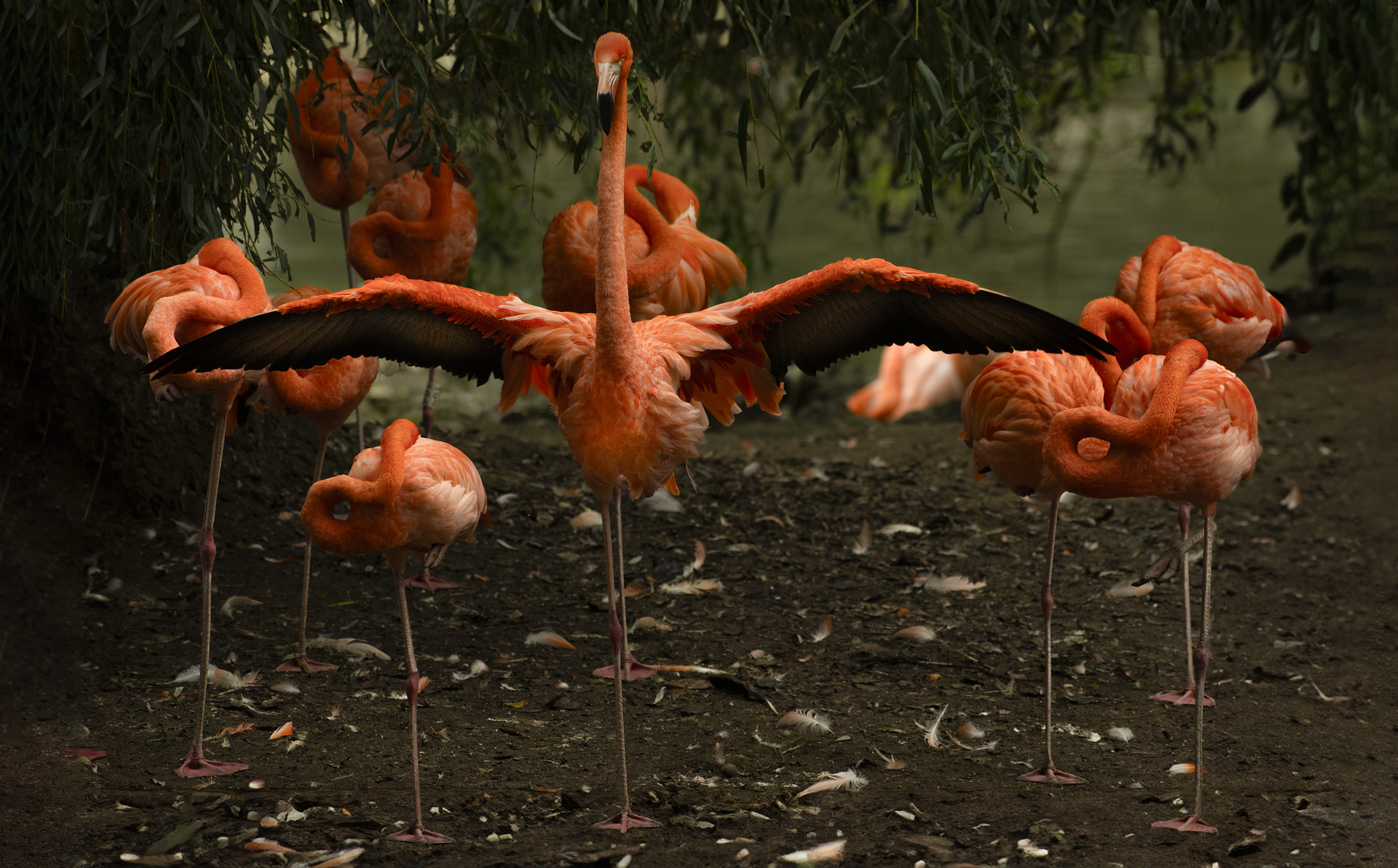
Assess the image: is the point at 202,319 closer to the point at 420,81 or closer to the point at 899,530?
the point at 420,81

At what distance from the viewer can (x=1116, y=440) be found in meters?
3.17

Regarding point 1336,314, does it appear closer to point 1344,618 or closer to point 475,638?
point 1344,618

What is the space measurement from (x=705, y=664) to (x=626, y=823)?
3.99ft

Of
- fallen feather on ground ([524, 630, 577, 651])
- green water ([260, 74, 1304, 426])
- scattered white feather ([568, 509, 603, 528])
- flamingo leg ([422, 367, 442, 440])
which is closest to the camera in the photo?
fallen feather on ground ([524, 630, 577, 651])

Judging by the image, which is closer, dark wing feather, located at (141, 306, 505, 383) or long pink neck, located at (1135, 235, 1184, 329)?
dark wing feather, located at (141, 306, 505, 383)

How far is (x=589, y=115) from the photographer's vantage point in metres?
4.36

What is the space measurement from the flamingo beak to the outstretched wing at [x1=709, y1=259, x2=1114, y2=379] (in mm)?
595

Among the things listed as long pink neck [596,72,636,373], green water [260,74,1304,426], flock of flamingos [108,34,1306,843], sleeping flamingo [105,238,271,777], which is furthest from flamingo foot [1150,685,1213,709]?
green water [260,74,1304,426]

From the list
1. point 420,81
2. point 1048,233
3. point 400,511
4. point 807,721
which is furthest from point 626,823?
point 1048,233

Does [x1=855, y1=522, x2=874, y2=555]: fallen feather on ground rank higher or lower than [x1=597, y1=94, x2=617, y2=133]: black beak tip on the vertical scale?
lower

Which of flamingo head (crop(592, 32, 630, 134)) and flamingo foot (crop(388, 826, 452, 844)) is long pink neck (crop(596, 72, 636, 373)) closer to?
flamingo head (crop(592, 32, 630, 134))

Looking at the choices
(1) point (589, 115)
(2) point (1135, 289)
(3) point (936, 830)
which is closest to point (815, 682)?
(3) point (936, 830)

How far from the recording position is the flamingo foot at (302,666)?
409 cm

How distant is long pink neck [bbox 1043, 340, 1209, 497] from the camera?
10.3 ft
